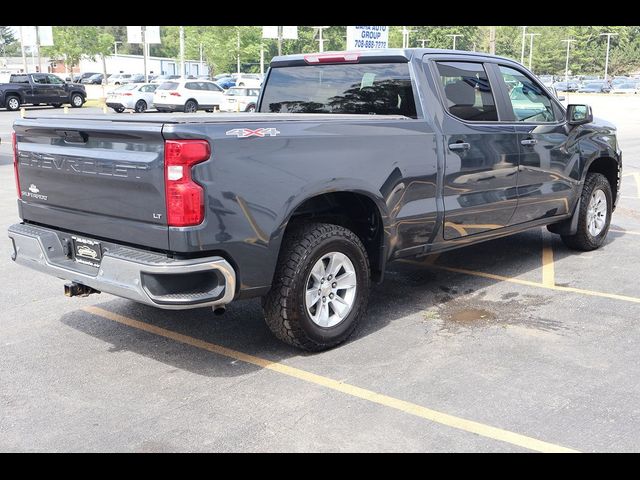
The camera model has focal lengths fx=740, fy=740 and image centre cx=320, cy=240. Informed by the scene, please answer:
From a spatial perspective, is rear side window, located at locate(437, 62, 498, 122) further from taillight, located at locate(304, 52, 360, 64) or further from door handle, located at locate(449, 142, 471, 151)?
Answer: taillight, located at locate(304, 52, 360, 64)

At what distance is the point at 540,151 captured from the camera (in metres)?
6.56

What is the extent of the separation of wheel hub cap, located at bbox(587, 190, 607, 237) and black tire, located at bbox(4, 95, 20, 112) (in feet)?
112

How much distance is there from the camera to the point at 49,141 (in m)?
4.79

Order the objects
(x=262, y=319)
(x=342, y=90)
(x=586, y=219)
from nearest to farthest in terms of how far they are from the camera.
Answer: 1. (x=262, y=319)
2. (x=342, y=90)
3. (x=586, y=219)

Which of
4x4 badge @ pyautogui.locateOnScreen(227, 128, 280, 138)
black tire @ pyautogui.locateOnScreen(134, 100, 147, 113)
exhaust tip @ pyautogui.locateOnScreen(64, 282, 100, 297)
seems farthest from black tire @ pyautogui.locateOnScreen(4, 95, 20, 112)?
4x4 badge @ pyautogui.locateOnScreen(227, 128, 280, 138)

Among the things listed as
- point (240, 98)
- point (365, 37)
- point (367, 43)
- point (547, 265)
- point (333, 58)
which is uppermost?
point (365, 37)

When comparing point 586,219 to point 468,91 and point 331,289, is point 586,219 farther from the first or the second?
point 331,289

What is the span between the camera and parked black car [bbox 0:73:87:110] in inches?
1420

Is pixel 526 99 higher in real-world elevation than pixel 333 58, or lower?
lower

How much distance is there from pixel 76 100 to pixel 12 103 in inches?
150

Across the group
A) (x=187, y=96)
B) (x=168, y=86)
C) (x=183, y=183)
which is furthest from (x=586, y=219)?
(x=168, y=86)

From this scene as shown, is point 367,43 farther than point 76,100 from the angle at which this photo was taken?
No

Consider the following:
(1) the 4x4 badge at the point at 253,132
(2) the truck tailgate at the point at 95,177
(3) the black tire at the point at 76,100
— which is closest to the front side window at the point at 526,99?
(1) the 4x4 badge at the point at 253,132
